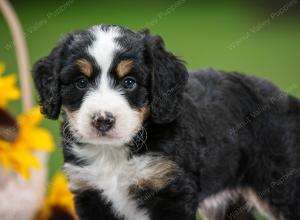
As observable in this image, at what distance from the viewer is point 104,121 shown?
3449 millimetres

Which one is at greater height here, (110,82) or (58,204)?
(110,82)

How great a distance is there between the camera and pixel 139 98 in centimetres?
372

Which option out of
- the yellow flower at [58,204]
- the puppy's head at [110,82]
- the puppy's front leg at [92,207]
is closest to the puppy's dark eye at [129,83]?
the puppy's head at [110,82]

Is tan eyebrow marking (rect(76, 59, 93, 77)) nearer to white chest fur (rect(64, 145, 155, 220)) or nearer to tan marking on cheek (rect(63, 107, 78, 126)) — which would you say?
tan marking on cheek (rect(63, 107, 78, 126))

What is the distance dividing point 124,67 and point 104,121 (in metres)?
0.36

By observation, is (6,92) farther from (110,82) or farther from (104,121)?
(104,121)

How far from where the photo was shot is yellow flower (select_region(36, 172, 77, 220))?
16.1 ft

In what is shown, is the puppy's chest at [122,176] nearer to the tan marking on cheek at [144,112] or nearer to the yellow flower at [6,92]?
the tan marking on cheek at [144,112]

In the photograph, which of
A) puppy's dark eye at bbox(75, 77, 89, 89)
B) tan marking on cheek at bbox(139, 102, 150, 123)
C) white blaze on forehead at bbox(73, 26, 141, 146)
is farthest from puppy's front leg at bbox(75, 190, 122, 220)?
puppy's dark eye at bbox(75, 77, 89, 89)

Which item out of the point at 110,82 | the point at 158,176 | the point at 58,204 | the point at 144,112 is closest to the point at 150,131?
the point at 144,112

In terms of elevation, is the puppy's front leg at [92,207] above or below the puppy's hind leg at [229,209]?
above

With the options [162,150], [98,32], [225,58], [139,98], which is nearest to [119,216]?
[162,150]

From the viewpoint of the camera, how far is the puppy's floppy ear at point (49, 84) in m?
3.85

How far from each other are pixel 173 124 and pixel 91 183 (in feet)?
1.93
